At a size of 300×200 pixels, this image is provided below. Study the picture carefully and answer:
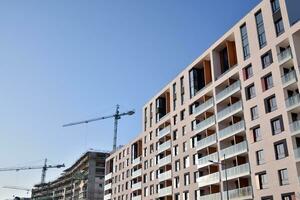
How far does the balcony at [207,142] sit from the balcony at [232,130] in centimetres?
167

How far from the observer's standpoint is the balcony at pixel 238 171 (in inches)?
1842

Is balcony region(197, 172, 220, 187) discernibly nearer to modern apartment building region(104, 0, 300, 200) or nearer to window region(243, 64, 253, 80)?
modern apartment building region(104, 0, 300, 200)

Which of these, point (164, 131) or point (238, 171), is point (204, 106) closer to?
point (238, 171)

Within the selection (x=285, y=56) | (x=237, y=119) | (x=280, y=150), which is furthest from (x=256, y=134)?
(x=285, y=56)

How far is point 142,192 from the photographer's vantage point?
260 feet

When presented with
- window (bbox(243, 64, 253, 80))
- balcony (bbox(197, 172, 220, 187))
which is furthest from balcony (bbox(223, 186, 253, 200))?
window (bbox(243, 64, 253, 80))

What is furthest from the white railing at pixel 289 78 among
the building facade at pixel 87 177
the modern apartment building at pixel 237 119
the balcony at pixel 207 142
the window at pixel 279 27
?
the building facade at pixel 87 177

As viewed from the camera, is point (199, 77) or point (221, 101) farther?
point (199, 77)

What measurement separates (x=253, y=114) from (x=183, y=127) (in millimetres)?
20576

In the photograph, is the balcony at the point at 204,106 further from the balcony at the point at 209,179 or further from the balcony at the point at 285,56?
the balcony at the point at 285,56

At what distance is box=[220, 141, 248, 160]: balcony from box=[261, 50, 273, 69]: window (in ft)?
34.9

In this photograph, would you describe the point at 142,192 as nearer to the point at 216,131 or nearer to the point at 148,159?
the point at 148,159

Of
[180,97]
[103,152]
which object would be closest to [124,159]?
[180,97]

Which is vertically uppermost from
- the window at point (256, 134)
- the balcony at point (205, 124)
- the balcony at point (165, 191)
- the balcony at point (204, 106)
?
the balcony at point (204, 106)
